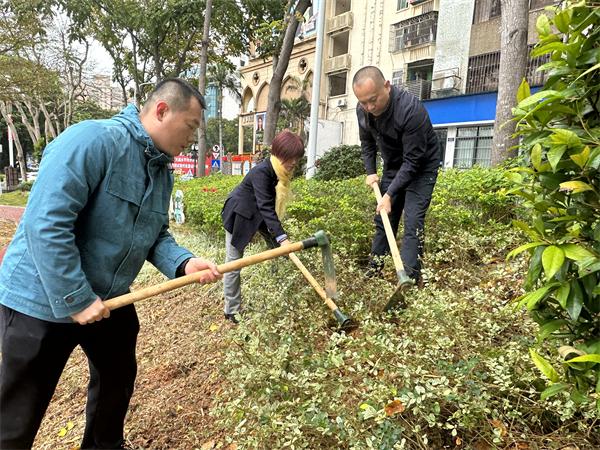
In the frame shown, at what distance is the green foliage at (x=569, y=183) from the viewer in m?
1.14

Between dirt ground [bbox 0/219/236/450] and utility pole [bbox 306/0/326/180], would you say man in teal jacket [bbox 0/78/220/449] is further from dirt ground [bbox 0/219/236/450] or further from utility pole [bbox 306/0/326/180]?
utility pole [bbox 306/0/326/180]

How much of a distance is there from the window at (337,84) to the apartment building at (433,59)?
0.06 m

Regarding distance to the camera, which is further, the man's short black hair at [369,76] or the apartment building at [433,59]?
the apartment building at [433,59]

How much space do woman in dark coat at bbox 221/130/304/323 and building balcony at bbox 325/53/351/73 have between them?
22.3m

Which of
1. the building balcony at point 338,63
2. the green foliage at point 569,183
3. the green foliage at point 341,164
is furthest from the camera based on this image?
the building balcony at point 338,63

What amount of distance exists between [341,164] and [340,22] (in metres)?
15.3

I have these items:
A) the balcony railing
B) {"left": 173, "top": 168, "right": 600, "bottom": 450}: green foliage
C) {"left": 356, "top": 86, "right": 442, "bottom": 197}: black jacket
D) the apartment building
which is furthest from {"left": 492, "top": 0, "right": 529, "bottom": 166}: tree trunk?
the balcony railing

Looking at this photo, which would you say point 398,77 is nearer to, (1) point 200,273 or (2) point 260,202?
(2) point 260,202

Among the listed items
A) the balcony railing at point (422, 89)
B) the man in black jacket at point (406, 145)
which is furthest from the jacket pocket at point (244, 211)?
the balcony railing at point (422, 89)

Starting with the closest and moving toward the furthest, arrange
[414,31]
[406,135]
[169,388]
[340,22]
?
[169,388]
[406,135]
[414,31]
[340,22]

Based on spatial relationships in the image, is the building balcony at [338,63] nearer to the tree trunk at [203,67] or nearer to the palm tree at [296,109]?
the palm tree at [296,109]

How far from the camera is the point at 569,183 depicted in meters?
1.13

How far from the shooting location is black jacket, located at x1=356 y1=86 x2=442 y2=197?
342 centimetres

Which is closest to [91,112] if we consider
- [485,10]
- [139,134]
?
[485,10]
